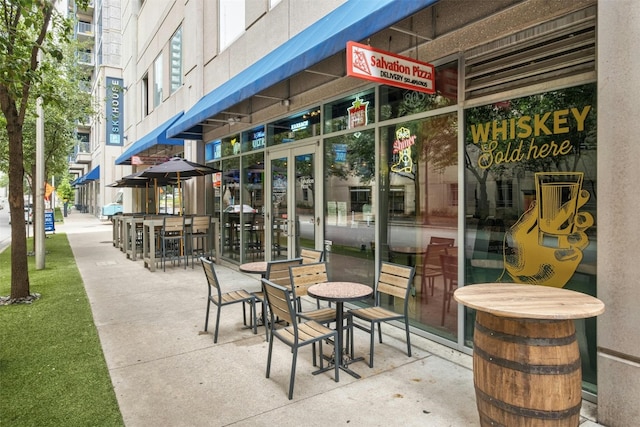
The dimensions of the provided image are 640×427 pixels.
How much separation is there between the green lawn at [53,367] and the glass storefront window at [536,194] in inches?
147

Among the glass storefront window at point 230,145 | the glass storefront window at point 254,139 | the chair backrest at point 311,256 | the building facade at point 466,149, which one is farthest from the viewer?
the glass storefront window at point 230,145

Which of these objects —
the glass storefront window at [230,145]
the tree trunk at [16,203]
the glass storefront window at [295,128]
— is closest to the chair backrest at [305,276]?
the glass storefront window at [295,128]

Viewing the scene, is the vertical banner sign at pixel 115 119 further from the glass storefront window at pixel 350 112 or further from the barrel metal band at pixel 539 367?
the barrel metal band at pixel 539 367

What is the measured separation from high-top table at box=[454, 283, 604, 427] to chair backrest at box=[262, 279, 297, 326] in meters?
1.44

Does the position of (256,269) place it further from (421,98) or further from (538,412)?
(538,412)

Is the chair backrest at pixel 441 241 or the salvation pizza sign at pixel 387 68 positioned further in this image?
the chair backrest at pixel 441 241

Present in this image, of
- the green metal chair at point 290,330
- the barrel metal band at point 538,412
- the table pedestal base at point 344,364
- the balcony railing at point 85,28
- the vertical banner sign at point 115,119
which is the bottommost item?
the table pedestal base at point 344,364

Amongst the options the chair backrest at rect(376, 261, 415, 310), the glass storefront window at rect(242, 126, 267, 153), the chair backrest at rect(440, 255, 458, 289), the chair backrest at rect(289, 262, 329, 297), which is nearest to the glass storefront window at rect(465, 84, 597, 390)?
the chair backrest at rect(440, 255, 458, 289)

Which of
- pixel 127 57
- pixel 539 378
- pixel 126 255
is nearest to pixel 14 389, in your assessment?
pixel 539 378

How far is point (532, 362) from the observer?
8.43 ft

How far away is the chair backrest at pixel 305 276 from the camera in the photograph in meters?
4.65

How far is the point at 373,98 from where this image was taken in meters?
5.84

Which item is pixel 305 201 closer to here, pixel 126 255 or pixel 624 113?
pixel 624 113

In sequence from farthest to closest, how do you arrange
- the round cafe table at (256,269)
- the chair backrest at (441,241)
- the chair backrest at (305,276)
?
the round cafe table at (256,269) < the chair backrest at (441,241) < the chair backrest at (305,276)
